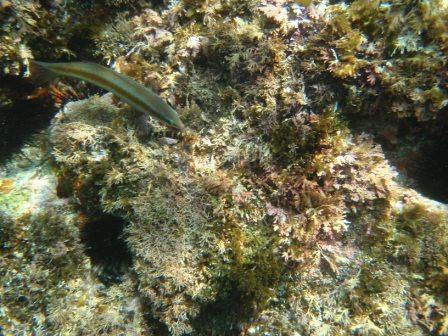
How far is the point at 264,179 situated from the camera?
11.8 ft

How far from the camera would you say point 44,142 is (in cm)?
462

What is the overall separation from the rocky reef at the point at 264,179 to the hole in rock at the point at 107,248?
0.49 metres

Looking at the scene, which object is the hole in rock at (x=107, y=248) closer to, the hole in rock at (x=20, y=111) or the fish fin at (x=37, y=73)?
the hole in rock at (x=20, y=111)

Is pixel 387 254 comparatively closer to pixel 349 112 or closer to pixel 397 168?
pixel 397 168

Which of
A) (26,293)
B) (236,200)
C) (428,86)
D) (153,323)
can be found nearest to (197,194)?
(236,200)

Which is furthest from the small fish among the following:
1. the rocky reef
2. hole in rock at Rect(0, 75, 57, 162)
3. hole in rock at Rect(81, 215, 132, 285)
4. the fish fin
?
hole in rock at Rect(81, 215, 132, 285)

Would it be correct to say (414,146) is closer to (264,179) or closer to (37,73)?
(264,179)

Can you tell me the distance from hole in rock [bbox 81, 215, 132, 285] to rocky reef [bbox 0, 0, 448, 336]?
1.60ft

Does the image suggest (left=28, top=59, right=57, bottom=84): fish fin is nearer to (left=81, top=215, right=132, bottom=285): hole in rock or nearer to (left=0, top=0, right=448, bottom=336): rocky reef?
(left=0, top=0, right=448, bottom=336): rocky reef

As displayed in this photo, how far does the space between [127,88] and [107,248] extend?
269cm

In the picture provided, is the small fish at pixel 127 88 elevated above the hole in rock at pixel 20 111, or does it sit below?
above

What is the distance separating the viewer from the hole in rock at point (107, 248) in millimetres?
4434

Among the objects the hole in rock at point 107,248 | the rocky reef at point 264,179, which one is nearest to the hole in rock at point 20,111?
the rocky reef at point 264,179

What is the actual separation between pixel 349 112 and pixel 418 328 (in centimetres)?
282
